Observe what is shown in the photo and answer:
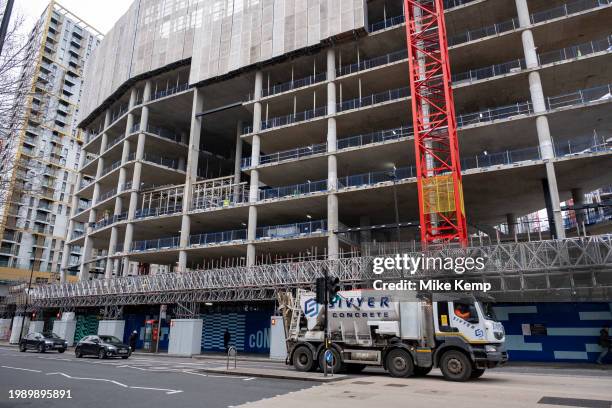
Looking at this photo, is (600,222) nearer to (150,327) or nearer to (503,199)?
(503,199)

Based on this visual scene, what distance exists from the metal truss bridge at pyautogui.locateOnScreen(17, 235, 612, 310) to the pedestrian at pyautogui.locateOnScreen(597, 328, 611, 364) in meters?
1.85

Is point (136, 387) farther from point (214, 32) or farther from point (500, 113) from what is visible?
point (214, 32)

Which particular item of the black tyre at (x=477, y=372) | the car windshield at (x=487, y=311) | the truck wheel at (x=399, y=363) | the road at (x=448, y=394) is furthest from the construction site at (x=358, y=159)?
the road at (x=448, y=394)

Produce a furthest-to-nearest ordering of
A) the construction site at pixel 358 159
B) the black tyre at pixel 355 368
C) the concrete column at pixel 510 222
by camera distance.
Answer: the concrete column at pixel 510 222 < the construction site at pixel 358 159 < the black tyre at pixel 355 368

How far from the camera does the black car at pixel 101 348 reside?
23797mm

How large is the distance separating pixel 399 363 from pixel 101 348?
57.1ft

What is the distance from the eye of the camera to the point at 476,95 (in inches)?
1363

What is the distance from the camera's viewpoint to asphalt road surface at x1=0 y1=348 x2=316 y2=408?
31.8ft

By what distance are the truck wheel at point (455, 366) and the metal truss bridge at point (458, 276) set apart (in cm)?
964

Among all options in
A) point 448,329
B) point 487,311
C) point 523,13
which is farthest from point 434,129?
point 448,329

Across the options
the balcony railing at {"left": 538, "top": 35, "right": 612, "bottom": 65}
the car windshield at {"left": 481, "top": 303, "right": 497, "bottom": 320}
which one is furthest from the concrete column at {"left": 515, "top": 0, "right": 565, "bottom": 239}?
the car windshield at {"left": 481, "top": 303, "right": 497, "bottom": 320}

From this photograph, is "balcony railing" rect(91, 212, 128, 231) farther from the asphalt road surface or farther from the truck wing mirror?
the truck wing mirror

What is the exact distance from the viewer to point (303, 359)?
56.3 feet

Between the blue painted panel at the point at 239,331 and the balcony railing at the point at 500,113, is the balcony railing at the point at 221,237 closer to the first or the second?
the blue painted panel at the point at 239,331
